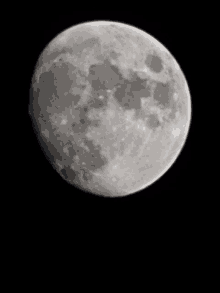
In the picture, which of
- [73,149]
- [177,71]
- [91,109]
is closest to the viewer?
[91,109]

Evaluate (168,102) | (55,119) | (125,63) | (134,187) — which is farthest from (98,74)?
(134,187)

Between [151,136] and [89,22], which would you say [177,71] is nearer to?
[151,136]

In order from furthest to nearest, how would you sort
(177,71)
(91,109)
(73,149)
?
(177,71)
(73,149)
(91,109)

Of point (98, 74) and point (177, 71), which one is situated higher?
point (177, 71)

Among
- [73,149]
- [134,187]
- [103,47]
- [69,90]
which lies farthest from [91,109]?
[134,187]

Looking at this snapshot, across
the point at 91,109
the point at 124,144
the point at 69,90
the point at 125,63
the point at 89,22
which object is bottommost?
the point at 124,144

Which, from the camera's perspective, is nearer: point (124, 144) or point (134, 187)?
point (124, 144)

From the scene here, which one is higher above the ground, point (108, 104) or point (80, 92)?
point (80, 92)
